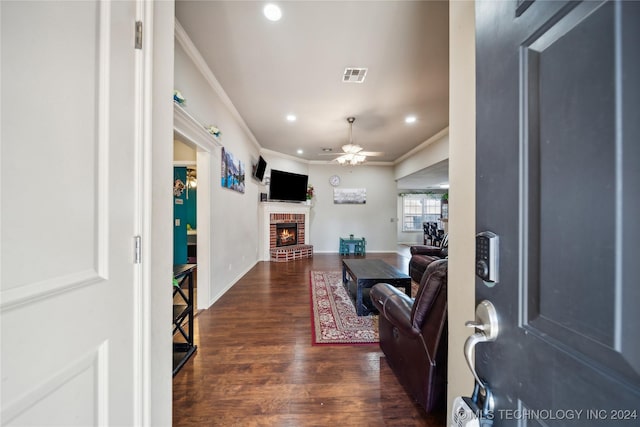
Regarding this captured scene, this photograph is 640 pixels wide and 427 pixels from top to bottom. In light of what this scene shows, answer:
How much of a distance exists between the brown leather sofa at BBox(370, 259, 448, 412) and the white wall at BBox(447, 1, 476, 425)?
122 mm

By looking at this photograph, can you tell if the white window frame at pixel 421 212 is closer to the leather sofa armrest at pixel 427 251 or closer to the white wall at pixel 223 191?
the leather sofa armrest at pixel 427 251

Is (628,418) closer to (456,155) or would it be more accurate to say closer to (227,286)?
(456,155)

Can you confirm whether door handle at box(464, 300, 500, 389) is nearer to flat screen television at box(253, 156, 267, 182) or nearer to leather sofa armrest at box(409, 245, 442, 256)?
leather sofa armrest at box(409, 245, 442, 256)

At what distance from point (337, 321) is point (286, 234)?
4.02 metres

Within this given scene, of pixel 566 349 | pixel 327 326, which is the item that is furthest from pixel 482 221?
pixel 327 326

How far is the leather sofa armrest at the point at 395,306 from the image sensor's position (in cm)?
147

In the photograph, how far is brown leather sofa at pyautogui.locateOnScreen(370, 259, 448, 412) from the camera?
50.9 inches

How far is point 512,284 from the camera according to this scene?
1.59 ft

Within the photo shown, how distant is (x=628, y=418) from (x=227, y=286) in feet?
12.5

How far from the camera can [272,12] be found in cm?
192
